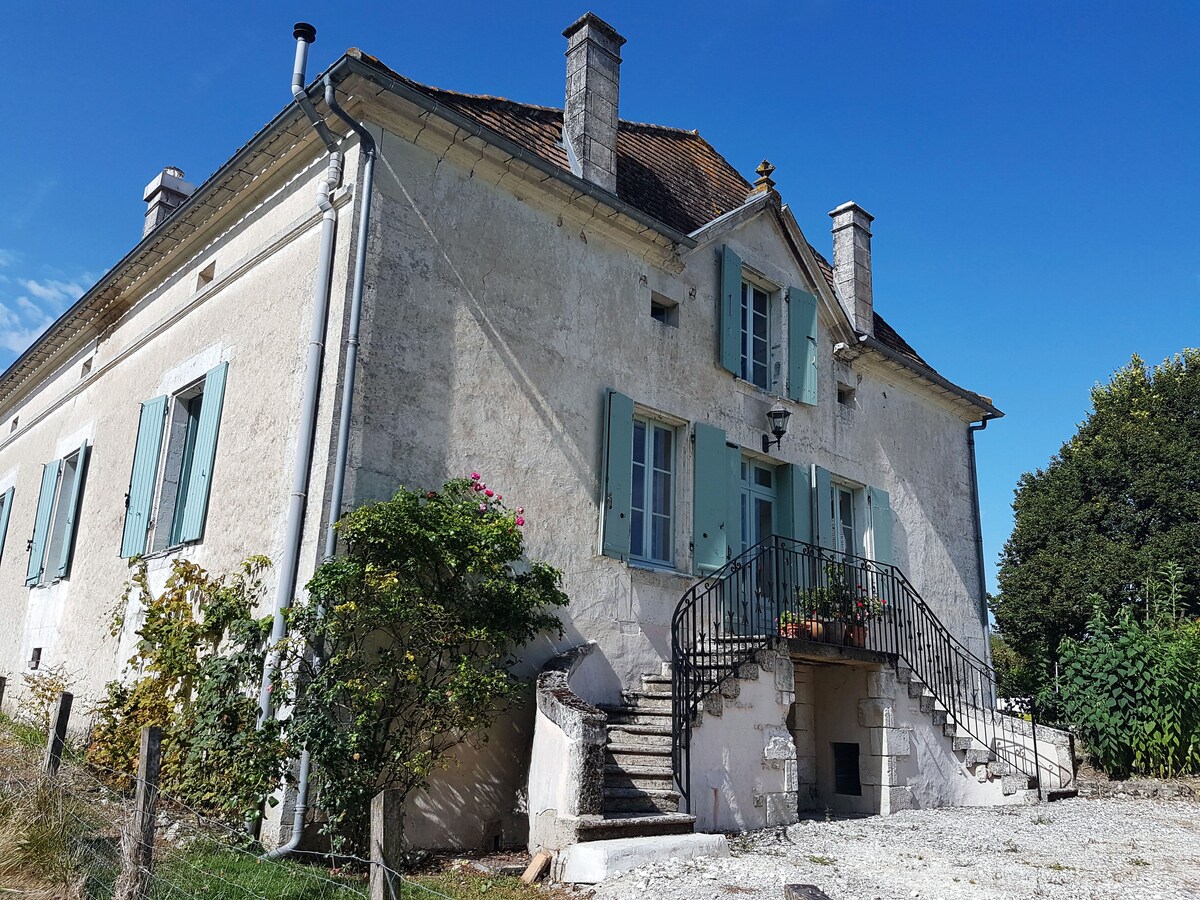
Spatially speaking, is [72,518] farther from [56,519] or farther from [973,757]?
[973,757]

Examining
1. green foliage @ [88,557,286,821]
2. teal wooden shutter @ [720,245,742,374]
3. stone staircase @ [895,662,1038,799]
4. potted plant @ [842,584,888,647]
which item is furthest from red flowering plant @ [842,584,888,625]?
green foliage @ [88,557,286,821]

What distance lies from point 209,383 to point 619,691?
15.4 ft

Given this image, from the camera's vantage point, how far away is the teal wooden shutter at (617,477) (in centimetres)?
888

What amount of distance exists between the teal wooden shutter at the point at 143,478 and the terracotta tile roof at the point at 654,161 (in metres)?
4.27

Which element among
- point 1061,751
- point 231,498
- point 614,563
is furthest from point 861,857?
point 231,498

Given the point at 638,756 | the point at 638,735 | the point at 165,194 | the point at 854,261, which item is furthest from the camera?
the point at 165,194

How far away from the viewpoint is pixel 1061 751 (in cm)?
1070

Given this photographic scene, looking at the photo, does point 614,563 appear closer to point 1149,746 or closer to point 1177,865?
point 1177,865

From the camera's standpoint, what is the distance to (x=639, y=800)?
690 centimetres

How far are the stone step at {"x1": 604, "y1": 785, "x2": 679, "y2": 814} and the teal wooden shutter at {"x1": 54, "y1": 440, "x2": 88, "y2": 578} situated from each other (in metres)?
7.42

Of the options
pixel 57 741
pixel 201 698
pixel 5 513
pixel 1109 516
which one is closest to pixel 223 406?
pixel 201 698

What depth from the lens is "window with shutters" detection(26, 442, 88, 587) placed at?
Answer: 11.3m

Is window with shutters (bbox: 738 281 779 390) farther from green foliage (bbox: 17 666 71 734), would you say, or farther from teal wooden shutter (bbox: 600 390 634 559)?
green foliage (bbox: 17 666 71 734)

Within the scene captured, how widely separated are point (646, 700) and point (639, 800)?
5.39 feet
